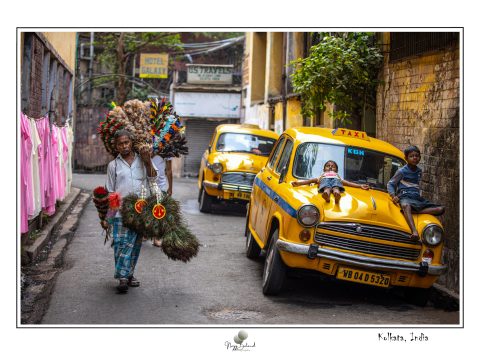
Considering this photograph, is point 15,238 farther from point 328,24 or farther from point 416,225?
point 416,225

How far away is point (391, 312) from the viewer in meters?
7.37

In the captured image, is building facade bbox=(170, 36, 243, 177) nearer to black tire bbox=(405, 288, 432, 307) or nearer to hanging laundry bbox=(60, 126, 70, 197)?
hanging laundry bbox=(60, 126, 70, 197)

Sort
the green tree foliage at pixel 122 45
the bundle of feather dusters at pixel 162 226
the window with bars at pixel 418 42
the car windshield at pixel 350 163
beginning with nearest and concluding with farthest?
the bundle of feather dusters at pixel 162 226 → the car windshield at pixel 350 163 → the window with bars at pixel 418 42 → the green tree foliage at pixel 122 45

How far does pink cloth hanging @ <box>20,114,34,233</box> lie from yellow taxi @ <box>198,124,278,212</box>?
6.00m

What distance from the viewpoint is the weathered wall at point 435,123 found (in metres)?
8.58

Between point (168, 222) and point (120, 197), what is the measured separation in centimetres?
56

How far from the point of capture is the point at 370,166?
8.36 m

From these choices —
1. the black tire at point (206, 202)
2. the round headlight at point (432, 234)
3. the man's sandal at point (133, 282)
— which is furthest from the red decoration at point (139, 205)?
the black tire at point (206, 202)

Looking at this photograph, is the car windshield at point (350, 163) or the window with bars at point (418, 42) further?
the window with bars at point (418, 42)

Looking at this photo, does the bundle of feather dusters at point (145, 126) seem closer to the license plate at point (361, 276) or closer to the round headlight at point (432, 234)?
the license plate at point (361, 276)

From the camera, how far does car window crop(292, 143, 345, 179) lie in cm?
824

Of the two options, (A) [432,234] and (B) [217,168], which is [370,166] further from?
(B) [217,168]

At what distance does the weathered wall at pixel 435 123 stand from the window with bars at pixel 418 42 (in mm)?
113

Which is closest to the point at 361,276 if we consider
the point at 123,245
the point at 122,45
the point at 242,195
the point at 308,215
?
the point at 308,215
